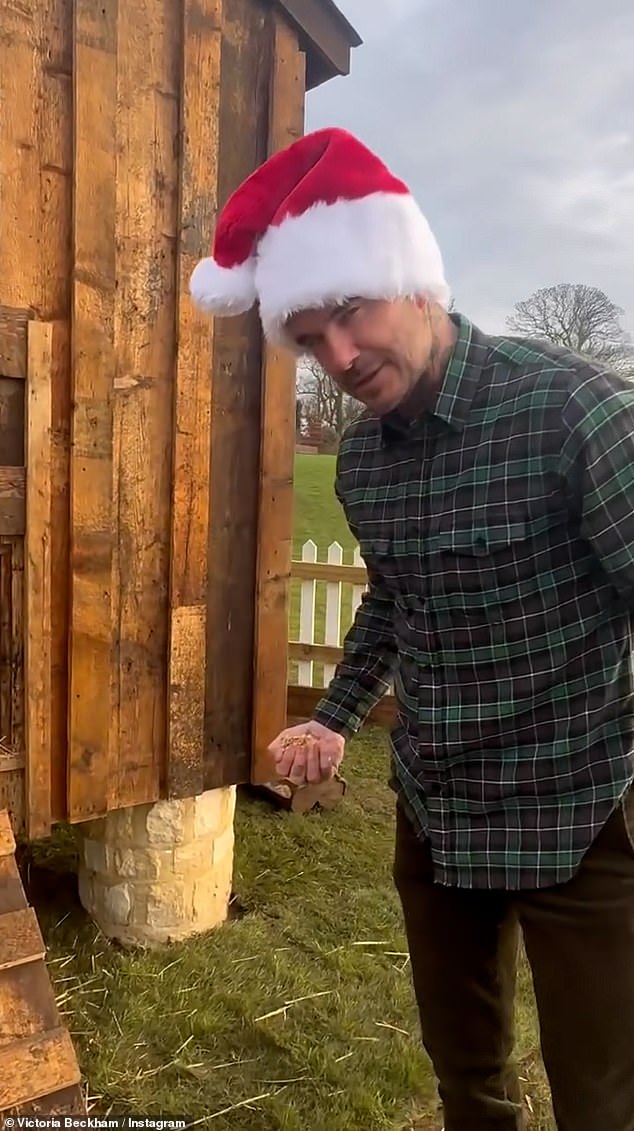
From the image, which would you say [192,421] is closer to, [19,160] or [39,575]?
[39,575]

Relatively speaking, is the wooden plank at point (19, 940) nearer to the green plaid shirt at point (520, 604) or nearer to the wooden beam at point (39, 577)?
the wooden beam at point (39, 577)

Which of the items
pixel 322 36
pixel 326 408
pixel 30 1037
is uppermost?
pixel 322 36

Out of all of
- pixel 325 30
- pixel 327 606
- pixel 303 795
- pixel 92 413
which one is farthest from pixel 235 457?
pixel 327 606

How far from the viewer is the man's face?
147 cm

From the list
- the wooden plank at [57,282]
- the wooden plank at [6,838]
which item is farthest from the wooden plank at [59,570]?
the wooden plank at [6,838]

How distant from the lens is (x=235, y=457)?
310cm

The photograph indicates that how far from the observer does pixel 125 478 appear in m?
2.82

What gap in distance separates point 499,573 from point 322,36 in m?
2.48

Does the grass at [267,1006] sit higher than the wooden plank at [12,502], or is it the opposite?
the wooden plank at [12,502]

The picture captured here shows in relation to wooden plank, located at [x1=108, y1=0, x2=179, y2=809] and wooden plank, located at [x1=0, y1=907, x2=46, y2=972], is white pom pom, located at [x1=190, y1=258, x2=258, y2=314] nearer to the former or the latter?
wooden plank, located at [x1=108, y1=0, x2=179, y2=809]

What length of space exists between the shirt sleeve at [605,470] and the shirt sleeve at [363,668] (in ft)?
1.85

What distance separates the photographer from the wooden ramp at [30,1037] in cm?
189

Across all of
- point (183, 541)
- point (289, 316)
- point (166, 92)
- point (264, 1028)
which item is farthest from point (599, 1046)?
point (166, 92)

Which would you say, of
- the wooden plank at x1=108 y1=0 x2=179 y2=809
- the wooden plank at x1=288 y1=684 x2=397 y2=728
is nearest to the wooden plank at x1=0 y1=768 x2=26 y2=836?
the wooden plank at x1=108 y1=0 x2=179 y2=809
